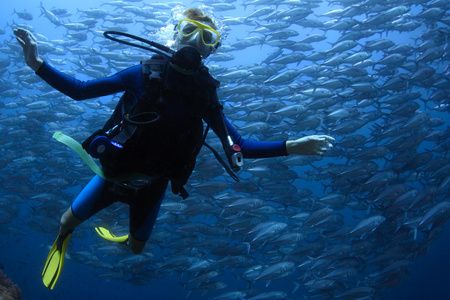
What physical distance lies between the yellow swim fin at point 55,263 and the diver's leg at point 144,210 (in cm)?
56

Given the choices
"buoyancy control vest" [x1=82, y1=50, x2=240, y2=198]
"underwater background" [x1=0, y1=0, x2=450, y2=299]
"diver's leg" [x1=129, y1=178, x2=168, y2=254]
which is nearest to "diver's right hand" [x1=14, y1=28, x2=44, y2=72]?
"buoyancy control vest" [x1=82, y1=50, x2=240, y2=198]

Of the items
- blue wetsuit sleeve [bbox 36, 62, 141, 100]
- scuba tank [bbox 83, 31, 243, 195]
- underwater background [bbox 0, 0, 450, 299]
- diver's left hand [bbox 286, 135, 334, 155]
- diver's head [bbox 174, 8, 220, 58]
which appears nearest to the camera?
scuba tank [bbox 83, 31, 243, 195]

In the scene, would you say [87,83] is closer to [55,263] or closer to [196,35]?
[196,35]

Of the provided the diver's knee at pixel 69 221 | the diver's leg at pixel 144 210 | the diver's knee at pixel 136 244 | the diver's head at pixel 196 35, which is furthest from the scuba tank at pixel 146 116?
the diver's knee at pixel 136 244

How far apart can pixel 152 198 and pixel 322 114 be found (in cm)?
737

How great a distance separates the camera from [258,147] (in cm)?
309

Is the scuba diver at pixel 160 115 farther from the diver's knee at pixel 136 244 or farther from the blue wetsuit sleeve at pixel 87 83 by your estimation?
the diver's knee at pixel 136 244

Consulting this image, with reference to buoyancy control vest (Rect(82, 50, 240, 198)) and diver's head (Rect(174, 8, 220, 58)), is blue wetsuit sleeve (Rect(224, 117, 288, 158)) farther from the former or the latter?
diver's head (Rect(174, 8, 220, 58))

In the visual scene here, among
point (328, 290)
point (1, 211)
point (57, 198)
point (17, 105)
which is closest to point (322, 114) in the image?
point (328, 290)

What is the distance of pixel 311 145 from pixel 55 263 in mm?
2299

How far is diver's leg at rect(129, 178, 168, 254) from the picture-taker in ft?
10.0

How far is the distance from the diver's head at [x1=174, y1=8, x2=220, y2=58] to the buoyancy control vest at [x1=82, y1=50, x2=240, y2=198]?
139mm

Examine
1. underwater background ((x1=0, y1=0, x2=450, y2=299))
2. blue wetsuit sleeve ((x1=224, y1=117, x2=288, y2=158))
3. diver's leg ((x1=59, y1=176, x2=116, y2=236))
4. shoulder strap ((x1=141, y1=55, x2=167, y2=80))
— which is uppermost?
shoulder strap ((x1=141, y1=55, x2=167, y2=80))

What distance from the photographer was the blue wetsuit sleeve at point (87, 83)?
9.12ft
